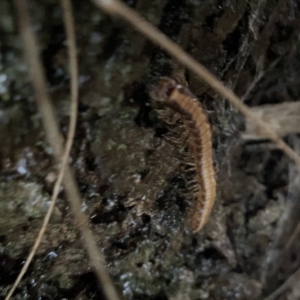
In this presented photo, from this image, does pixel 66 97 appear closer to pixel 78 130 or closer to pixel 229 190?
pixel 78 130

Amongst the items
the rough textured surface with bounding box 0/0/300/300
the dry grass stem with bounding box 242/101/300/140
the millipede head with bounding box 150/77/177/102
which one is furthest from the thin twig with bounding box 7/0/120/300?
the dry grass stem with bounding box 242/101/300/140

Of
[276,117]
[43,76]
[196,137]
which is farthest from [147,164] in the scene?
[276,117]

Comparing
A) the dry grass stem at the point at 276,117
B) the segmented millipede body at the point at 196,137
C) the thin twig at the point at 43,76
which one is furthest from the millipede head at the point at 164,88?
the dry grass stem at the point at 276,117

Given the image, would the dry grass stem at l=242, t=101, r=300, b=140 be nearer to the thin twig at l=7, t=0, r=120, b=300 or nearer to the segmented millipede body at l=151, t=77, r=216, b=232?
the segmented millipede body at l=151, t=77, r=216, b=232

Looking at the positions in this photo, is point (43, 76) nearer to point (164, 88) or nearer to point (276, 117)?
point (164, 88)

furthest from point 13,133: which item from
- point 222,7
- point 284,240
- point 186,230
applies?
point 284,240
